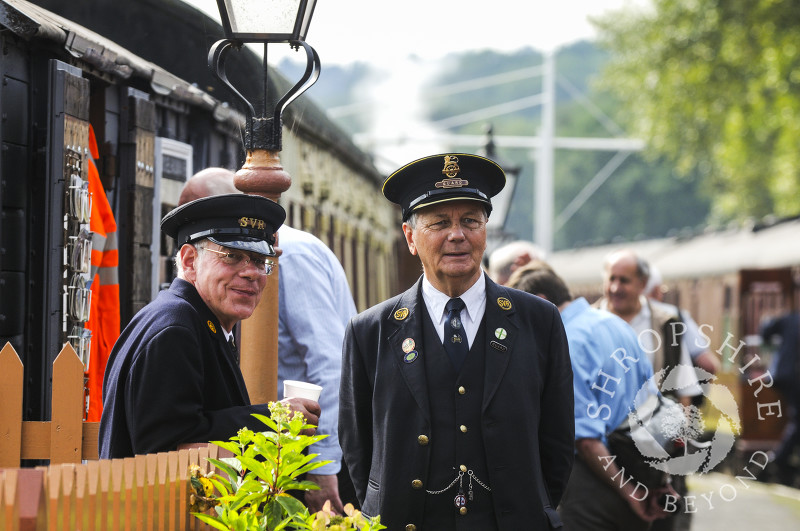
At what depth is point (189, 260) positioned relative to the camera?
170 inches

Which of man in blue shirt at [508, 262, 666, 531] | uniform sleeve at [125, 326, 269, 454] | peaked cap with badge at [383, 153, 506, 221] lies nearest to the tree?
man in blue shirt at [508, 262, 666, 531]

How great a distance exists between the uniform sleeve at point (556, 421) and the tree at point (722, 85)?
70.8 ft

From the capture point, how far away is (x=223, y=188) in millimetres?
5492

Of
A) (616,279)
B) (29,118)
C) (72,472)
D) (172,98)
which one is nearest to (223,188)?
(29,118)

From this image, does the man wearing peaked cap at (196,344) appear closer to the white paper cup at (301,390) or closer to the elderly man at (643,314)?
the white paper cup at (301,390)

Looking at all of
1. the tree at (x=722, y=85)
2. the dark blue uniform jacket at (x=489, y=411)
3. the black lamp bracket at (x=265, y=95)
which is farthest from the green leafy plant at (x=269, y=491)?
the tree at (x=722, y=85)

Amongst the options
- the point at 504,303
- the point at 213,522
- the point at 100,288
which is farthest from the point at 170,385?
the point at 100,288

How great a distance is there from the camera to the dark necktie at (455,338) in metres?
4.12

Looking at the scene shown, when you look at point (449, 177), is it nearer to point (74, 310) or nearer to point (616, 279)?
point (74, 310)

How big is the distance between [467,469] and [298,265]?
1721 millimetres

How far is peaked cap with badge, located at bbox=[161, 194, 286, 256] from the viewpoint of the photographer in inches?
166

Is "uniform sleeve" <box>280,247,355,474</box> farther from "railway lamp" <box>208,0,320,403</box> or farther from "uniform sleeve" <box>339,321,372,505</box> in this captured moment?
"uniform sleeve" <box>339,321,372,505</box>

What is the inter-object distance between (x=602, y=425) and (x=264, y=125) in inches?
101

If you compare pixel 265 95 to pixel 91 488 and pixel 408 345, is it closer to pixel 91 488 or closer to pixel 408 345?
pixel 408 345
